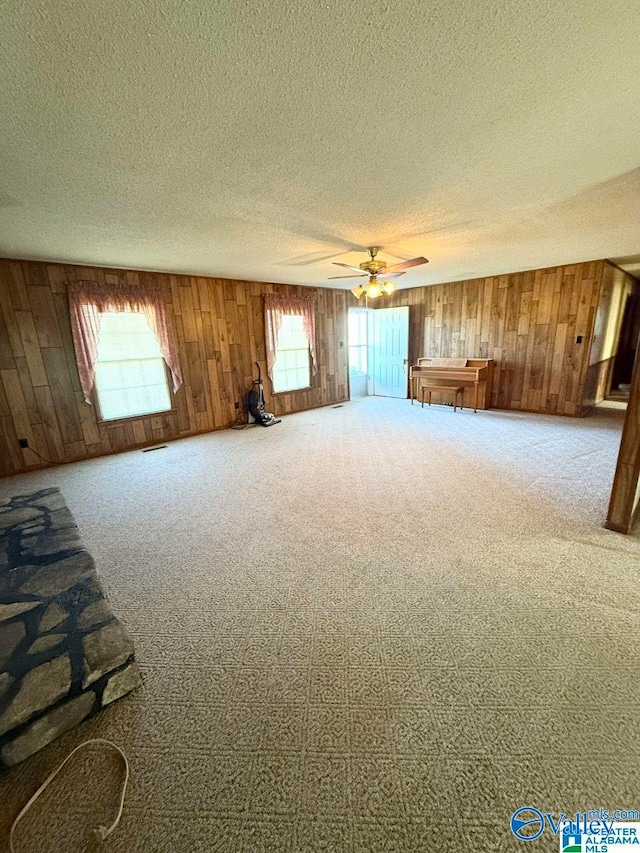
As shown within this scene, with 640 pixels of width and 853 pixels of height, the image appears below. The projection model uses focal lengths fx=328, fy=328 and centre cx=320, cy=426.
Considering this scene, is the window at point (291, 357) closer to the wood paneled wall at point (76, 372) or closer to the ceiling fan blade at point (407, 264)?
the wood paneled wall at point (76, 372)

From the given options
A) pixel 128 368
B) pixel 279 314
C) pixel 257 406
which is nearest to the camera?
pixel 128 368

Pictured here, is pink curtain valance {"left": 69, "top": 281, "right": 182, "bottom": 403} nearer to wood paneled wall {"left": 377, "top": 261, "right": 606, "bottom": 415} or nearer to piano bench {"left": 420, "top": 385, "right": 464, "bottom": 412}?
piano bench {"left": 420, "top": 385, "right": 464, "bottom": 412}

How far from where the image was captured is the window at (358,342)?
7.28 meters

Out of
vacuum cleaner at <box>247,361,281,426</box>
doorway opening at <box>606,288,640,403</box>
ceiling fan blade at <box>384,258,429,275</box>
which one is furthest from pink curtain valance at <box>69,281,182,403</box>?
doorway opening at <box>606,288,640,403</box>

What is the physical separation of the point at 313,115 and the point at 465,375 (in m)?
5.02

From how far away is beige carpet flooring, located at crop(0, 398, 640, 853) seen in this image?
3.20ft

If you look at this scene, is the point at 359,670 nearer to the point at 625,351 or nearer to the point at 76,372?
the point at 76,372

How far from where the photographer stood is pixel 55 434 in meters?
3.89

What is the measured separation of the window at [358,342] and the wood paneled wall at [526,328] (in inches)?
53.0

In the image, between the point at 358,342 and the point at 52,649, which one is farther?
the point at 358,342

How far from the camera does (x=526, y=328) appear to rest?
5.42 m

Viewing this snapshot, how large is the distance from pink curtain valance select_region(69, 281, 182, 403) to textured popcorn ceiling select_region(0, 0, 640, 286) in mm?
976

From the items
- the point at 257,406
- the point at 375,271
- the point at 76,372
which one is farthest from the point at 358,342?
the point at 76,372

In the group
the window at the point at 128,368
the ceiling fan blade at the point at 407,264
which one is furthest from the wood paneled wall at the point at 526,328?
the window at the point at 128,368
